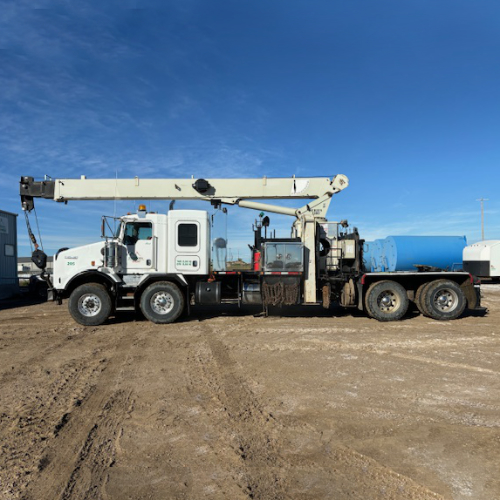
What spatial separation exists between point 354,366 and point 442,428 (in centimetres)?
226

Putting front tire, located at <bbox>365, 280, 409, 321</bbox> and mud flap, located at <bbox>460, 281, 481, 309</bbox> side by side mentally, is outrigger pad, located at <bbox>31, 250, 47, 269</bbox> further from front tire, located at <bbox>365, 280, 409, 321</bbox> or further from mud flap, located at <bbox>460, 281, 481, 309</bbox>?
mud flap, located at <bbox>460, 281, 481, 309</bbox>

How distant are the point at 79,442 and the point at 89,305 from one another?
6809 mm

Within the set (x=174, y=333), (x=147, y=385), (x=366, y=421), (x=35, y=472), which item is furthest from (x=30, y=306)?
(x=366, y=421)

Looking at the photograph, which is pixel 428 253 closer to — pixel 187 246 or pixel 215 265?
pixel 215 265

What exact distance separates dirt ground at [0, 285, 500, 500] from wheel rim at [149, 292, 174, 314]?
1987mm

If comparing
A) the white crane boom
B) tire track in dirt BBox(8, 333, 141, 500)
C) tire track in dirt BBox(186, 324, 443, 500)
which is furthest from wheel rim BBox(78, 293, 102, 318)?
tire track in dirt BBox(186, 324, 443, 500)

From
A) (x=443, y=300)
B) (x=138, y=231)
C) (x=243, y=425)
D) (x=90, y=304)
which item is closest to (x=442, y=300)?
(x=443, y=300)

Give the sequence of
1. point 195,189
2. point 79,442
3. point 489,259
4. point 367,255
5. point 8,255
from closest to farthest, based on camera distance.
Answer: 1. point 79,442
2. point 195,189
3. point 367,255
4. point 8,255
5. point 489,259

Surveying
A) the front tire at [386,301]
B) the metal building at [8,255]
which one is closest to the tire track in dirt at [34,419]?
the front tire at [386,301]

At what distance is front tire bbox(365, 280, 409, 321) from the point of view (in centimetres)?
1048

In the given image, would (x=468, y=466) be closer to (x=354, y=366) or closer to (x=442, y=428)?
(x=442, y=428)

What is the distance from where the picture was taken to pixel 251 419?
4.09 m

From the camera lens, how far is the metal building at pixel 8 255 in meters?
16.2

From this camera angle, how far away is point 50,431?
3816mm
